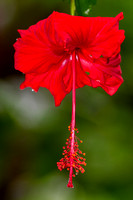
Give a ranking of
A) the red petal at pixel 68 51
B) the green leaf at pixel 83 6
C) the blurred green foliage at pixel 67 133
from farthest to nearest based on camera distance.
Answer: the blurred green foliage at pixel 67 133
the green leaf at pixel 83 6
the red petal at pixel 68 51

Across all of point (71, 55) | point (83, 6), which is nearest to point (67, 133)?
point (71, 55)

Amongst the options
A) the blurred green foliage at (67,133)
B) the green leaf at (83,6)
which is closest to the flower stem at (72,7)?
the green leaf at (83,6)

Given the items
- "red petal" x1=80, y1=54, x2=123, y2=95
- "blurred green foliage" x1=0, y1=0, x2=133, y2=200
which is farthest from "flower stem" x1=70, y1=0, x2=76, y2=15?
"blurred green foliage" x1=0, y1=0, x2=133, y2=200

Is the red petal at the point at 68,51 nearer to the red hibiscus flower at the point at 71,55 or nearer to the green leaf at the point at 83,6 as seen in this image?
the red hibiscus flower at the point at 71,55

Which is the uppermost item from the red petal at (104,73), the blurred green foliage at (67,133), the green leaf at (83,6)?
the green leaf at (83,6)

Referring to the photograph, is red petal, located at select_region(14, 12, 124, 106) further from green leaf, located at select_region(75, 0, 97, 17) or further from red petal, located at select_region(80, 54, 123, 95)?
green leaf, located at select_region(75, 0, 97, 17)

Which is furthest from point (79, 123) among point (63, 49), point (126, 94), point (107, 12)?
point (63, 49)
